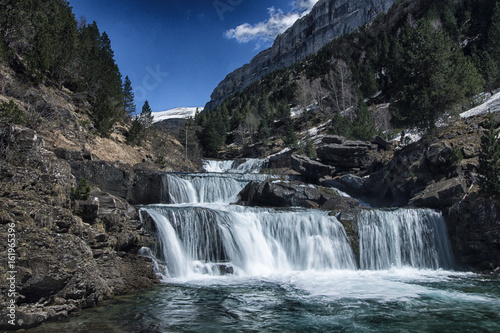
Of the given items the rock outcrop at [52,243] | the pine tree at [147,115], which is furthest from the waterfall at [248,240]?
the pine tree at [147,115]

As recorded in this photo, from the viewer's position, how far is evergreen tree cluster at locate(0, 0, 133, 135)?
85.1 feet

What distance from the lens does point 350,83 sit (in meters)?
70.2

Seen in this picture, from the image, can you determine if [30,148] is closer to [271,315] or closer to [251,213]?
[271,315]

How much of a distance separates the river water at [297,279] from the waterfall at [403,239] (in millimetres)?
60

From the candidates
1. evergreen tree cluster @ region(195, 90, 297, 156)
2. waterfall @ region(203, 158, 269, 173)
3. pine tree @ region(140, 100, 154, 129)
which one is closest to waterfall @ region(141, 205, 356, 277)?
waterfall @ region(203, 158, 269, 173)

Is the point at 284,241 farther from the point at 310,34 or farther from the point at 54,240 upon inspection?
the point at 310,34

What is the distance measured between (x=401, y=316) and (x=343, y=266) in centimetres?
805

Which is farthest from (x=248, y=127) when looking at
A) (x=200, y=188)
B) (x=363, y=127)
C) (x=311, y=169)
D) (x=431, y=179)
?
(x=431, y=179)

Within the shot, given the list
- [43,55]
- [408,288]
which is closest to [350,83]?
[43,55]

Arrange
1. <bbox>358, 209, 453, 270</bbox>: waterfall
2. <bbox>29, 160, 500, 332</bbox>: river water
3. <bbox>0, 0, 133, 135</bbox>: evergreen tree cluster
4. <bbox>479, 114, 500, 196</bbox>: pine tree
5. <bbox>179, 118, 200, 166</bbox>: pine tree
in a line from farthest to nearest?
1. <bbox>179, 118, 200, 166</bbox>: pine tree
2. <bbox>0, 0, 133, 135</bbox>: evergreen tree cluster
3. <bbox>358, 209, 453, 270</bbox>: waterfall
4. <bbox>479, 114, 500, 196</bbox>: pine tree
5. <bbox>29, 160, 500, 332</bbox>: river water

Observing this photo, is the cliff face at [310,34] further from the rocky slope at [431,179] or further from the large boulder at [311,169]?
the rocky slope at [431,179]

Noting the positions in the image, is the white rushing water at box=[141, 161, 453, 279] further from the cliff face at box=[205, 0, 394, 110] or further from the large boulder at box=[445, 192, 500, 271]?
the cliff face at box=[205, 0, 394, 110]

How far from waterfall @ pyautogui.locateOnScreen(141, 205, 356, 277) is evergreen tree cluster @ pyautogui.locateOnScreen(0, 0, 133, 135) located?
19.3 metres

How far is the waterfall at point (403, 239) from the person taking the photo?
17942 mm
